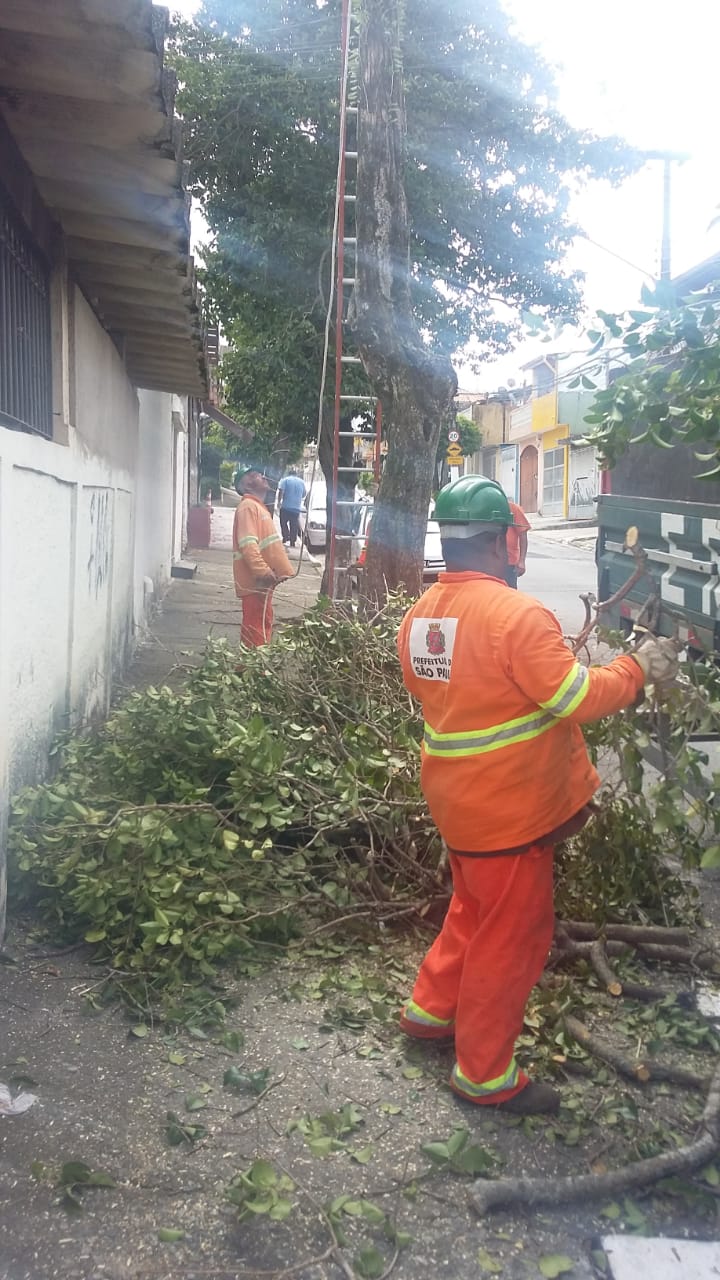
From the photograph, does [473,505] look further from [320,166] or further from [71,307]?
[320,166]

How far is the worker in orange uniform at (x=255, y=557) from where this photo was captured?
815cm

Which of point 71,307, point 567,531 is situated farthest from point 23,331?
point 567,531

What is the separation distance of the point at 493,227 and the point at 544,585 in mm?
5414

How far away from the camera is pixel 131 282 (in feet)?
20.0

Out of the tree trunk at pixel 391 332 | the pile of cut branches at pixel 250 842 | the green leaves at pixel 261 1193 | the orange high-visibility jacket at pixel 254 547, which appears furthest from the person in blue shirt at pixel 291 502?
the green leaves at pixel 261 1193

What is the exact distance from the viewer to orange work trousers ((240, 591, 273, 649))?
8.10 metres

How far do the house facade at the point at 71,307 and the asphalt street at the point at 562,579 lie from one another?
20.7 ft

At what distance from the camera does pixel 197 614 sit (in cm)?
1245

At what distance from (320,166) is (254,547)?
8.44m

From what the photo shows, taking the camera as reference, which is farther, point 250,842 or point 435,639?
point 250,842

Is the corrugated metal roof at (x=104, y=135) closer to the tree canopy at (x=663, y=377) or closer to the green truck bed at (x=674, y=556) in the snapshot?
the tree canopy at (x=663, y=377)

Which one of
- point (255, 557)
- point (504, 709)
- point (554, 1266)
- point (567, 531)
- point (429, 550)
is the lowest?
point (554, 1266)

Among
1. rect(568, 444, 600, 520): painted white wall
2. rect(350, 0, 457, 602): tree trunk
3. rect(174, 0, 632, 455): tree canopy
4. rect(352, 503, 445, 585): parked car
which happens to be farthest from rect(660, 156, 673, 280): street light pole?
rect(568, 444, 600, 520): painted white wall

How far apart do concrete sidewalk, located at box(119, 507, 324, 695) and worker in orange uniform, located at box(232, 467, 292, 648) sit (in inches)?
7.2
